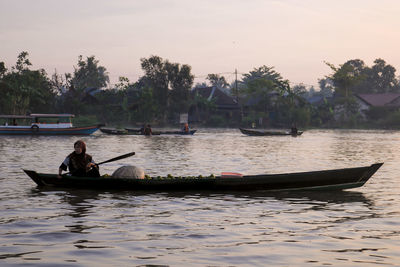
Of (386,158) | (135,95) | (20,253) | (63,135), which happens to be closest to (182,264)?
(20,253)

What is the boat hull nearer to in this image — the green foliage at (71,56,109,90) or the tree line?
the tree line

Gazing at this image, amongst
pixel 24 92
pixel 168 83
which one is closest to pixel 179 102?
pixel 168 83

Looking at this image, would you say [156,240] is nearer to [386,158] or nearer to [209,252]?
[209,252]

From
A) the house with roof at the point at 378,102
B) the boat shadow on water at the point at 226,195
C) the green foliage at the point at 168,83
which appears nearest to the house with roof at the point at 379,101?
the house with roof at the point at 378,102

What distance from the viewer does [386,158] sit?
25.5 m

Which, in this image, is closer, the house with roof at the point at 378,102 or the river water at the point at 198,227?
the river water at the point at 198,227

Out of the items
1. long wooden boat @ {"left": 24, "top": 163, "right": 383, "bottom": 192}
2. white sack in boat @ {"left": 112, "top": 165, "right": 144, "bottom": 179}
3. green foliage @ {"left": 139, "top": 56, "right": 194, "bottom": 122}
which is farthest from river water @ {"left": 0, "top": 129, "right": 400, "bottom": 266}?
green foliage @ {"left": 139, "top": 56, "right": 194, "bottom": 122}

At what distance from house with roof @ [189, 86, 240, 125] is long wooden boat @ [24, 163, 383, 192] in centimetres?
6263

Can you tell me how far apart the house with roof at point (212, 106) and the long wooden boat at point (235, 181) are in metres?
62.6

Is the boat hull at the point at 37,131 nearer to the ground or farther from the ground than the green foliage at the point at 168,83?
nearer to the ground

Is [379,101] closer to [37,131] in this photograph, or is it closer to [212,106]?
[212,106]

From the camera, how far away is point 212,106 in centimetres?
A: 7594

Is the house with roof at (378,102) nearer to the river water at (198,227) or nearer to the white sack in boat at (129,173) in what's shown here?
the river water at (198,227)

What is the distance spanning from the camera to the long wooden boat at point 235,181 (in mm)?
12898
